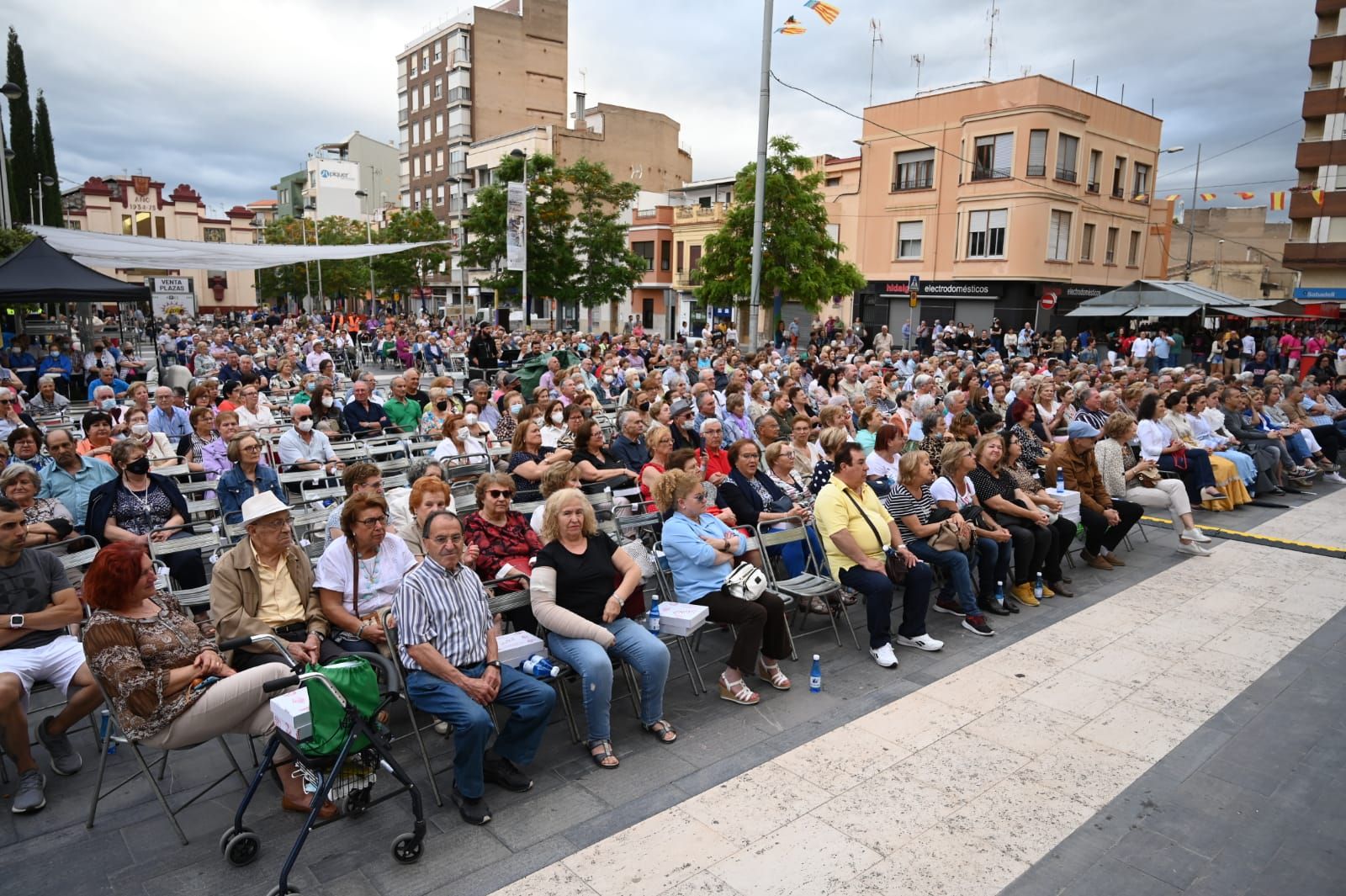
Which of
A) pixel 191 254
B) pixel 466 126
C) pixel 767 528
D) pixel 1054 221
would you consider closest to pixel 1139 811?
pixel 767 528

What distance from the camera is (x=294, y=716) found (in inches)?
131

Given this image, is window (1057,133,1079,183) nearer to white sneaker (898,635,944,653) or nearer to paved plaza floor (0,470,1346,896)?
paved plaza floor (0,470,1346,896)

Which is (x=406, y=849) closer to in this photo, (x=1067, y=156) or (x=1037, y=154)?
(x=1037, y=154)

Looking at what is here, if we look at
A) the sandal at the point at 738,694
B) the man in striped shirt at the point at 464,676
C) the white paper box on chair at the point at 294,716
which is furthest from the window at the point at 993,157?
the white paper box on chair at the point at 294,716

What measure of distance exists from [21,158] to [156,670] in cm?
6439

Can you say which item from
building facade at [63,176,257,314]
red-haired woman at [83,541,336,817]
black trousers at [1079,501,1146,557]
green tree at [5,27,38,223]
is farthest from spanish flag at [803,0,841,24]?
building facade at [63,176,257,314]

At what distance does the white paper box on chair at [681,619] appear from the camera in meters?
4.86

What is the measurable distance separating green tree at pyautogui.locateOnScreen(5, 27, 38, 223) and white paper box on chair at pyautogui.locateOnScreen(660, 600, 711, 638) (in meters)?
62.3

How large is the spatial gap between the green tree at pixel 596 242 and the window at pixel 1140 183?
23.0 m

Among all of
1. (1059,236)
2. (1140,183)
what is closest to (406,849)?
(1059,236)

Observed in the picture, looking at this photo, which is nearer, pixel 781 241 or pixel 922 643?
pixel 922 643

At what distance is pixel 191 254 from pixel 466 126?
5177 cm

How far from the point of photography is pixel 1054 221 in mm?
33156

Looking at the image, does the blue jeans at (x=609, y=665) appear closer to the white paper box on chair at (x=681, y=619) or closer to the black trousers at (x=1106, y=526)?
the white paper box on chair at (x=681, y=619)
